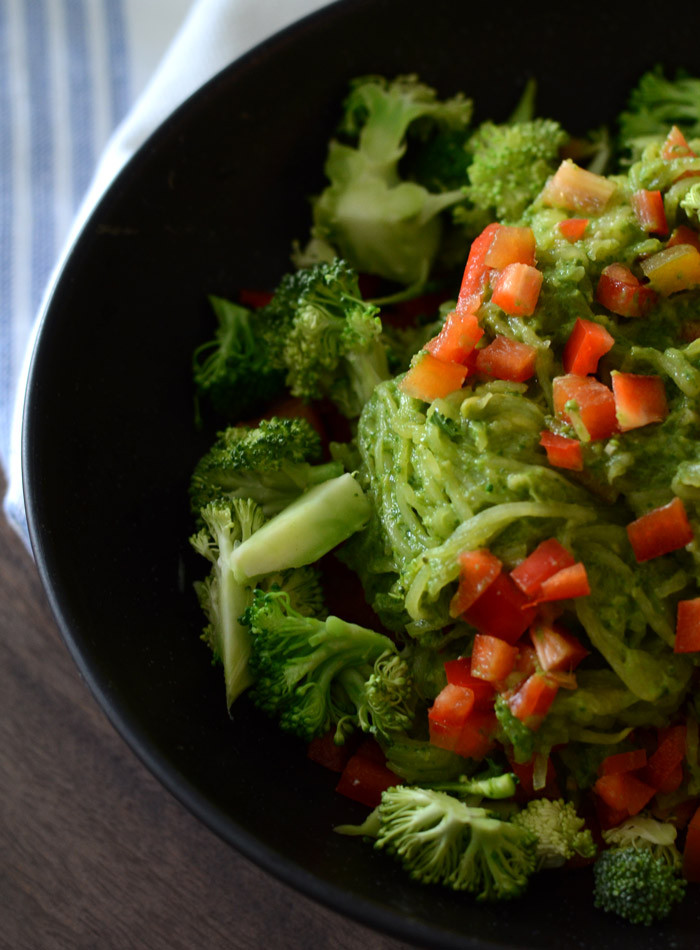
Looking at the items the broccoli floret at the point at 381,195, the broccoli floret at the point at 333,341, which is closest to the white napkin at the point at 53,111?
the broccoli floret at the point at 381,195

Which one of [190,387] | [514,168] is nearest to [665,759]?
[190,387]

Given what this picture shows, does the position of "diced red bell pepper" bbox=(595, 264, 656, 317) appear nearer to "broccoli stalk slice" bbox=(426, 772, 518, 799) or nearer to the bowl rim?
"broccoli stalk slice" bbox=(426, 772, 518, 799)

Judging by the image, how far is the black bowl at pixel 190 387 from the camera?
8.27 feet

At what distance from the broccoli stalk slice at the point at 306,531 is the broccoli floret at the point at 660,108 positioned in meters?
1.83

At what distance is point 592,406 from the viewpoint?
2.64 meters

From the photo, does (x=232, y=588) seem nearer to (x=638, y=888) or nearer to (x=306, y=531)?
(x=306, y=531)

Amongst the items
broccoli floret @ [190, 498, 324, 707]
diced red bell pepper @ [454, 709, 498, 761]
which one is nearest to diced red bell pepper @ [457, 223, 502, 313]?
broccoli floret @ [190, 498, 324, 707]

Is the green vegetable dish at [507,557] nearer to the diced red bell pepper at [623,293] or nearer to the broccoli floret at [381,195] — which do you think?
the diced red bell pepper at [623,293]

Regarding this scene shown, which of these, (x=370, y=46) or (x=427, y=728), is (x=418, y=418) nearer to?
(x=427, y=728)

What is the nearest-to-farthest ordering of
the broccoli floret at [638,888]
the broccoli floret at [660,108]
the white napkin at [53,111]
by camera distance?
the broccoli floret at [638,888], the broccoli floret at [660,108], the white napkin at [53,111]

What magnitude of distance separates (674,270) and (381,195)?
1220 millimetres

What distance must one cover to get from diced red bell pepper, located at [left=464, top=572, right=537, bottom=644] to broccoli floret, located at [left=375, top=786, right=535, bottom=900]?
0.46m

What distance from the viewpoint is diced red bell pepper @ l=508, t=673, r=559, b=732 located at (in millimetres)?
2543

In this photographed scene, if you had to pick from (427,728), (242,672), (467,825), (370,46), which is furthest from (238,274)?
(467,825)
